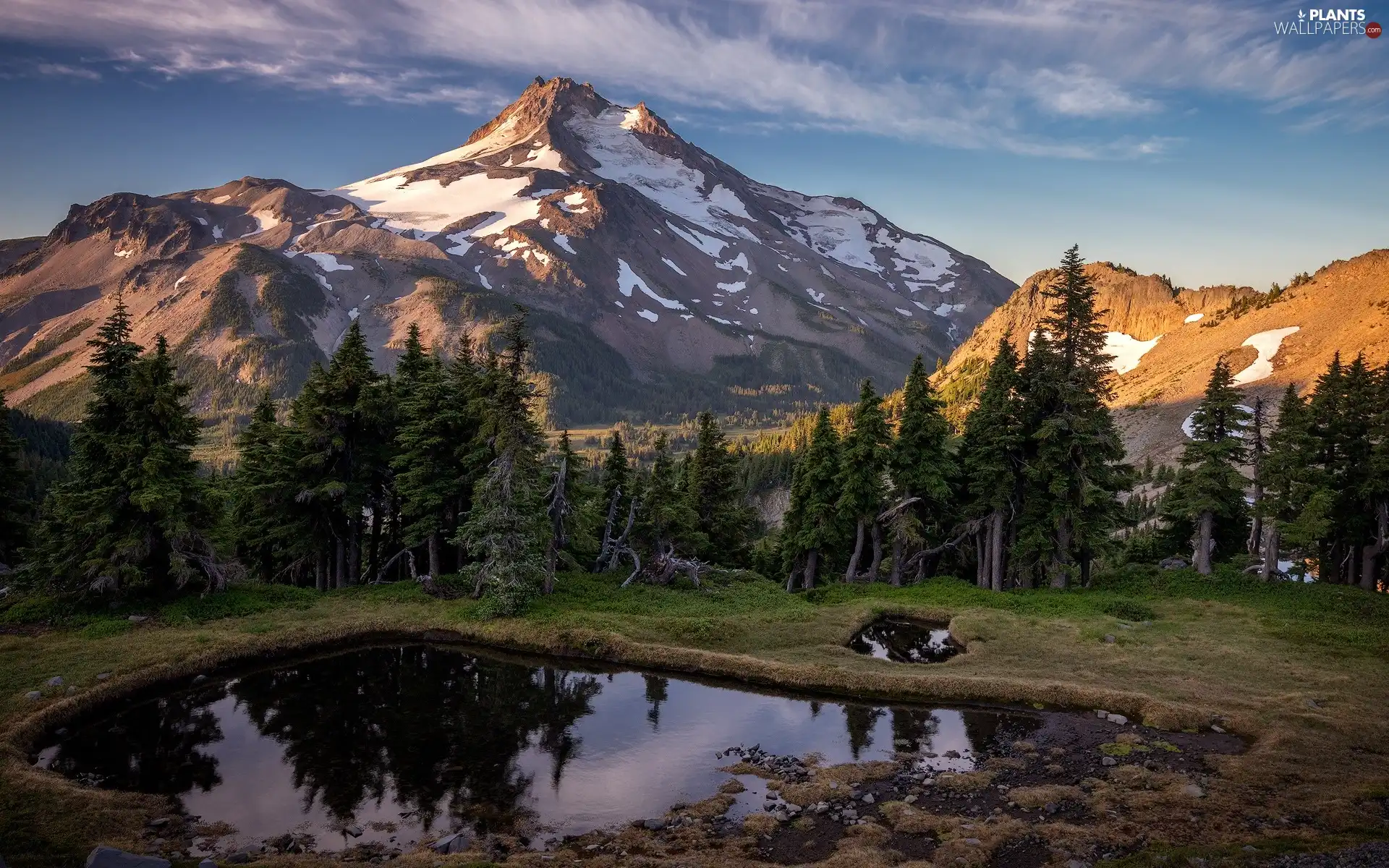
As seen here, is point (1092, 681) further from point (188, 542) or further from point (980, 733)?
point (188, 542)

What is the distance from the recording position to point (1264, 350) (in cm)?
13062

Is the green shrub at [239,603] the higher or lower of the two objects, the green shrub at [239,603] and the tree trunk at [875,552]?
the lower

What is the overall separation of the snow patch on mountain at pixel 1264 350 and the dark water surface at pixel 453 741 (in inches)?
4943

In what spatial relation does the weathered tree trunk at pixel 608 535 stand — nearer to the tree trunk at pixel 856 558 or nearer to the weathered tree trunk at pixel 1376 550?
the tree trunk at pixel 856 558

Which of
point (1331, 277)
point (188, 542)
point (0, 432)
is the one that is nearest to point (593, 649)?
point (188, 542)

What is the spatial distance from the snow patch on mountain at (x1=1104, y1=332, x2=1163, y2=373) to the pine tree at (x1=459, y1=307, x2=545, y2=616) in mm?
165895

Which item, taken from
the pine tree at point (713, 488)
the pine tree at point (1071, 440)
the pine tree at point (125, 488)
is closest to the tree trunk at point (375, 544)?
the pine tree at point (125, 488)

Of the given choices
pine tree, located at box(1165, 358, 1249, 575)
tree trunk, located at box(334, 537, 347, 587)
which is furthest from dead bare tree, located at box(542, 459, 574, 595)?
pine tree, located at box(1165, 358, 1249, 575)

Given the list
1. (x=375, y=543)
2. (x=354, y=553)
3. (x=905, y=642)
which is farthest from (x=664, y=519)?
(x=354, y=553)

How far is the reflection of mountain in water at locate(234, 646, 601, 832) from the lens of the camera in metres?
23.5

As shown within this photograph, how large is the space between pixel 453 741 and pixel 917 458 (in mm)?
34055

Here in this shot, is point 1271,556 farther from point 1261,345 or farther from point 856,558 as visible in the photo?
point 1261,345

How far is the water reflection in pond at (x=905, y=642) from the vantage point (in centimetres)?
3772

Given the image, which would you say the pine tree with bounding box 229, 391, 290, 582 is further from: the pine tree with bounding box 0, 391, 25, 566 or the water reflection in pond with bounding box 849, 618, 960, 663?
the water reflection in pond with bounding box 849, 618, 960, 663
